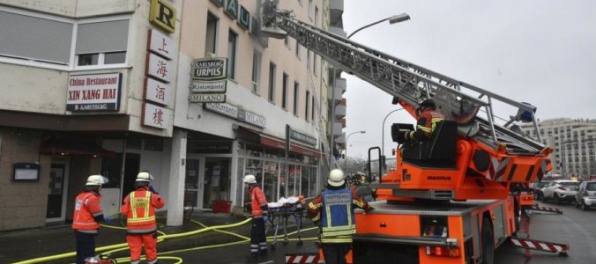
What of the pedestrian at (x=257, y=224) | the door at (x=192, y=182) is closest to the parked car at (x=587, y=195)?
the door at (x=192, y=182)

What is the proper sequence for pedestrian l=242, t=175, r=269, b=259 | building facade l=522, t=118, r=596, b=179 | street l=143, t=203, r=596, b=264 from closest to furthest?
street l=143, t=203, r=596, b=264 < pedestrian l=242, t=175, r=269, b=259 < building facade l=522, t=118, r=596, b=179

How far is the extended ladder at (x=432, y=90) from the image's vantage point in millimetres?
7641

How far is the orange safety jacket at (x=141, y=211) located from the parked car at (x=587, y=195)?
955 inches

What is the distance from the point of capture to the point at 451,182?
736 centimetres

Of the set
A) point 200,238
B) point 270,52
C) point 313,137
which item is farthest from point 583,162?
point 200,238

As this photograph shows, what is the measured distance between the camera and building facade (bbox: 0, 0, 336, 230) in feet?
38.1

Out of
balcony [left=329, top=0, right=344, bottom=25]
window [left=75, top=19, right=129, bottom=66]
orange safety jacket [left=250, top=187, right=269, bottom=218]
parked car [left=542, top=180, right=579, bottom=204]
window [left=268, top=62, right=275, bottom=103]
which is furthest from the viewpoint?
balcony [left=329, top=0, right=344, bottom=25]

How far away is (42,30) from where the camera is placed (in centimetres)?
1209

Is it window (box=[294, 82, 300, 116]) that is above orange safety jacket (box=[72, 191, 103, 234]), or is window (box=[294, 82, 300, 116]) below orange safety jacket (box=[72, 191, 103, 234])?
above

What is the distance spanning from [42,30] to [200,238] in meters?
6.60

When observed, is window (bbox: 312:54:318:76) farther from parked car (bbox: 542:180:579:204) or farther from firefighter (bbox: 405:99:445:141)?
firefighter (bbox: 405:99:445:141)

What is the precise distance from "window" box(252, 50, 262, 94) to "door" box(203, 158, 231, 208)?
3.44 meters

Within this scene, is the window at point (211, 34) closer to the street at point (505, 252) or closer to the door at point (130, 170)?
the door at point (130, 170)

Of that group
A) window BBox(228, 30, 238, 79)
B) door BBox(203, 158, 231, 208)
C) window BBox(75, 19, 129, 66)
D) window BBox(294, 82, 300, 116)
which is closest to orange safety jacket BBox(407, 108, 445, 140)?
window BBox(75, 19, 129, 66)
